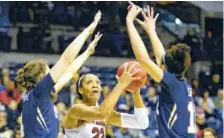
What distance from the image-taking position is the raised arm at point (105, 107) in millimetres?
4595

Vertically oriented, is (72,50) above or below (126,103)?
above

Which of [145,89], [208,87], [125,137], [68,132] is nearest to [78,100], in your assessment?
[68,132]

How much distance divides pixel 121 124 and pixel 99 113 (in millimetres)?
775

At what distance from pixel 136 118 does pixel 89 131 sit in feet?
1.66

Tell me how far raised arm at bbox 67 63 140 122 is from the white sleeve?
0.51m

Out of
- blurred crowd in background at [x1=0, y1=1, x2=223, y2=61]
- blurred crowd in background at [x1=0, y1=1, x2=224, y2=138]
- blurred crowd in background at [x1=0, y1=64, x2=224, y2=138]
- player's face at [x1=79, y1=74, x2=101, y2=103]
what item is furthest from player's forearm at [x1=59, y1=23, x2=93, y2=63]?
blurred crowd in background at [x1=0, y1=1, x2=223, y2=61]

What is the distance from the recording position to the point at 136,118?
5.36 m

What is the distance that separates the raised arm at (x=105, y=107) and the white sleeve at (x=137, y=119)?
0.51m

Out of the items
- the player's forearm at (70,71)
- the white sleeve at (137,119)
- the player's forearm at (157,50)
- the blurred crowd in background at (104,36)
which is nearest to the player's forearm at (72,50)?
the player's forearm at (70,71)

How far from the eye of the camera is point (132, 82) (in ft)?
16.3

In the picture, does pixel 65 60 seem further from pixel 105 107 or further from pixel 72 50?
pixel 105 107

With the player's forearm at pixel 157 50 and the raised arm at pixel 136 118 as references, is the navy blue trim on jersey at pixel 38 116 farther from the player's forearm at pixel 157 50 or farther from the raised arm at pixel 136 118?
the player's forearm at pixel 157 50

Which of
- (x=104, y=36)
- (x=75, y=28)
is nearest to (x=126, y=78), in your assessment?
(x=104, y=36)

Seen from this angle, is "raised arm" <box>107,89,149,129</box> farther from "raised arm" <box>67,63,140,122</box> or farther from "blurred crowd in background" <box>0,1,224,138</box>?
"blurred crowd in background" <box>0,1,224,138</box>
